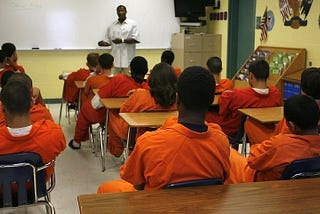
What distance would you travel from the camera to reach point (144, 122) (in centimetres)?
320

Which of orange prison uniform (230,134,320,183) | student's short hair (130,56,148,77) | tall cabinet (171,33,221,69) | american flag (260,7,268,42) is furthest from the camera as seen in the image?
tall cabinet (171,33,221,69)

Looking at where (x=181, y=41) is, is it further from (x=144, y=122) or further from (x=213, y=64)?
(x=144, y=122)

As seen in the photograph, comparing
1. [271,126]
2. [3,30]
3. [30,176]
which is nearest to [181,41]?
[3,30]

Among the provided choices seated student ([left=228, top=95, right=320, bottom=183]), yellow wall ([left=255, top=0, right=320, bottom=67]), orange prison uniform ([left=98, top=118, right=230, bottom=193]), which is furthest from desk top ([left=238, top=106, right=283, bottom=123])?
yellow wall ([left=255, top=0, right=320, bottom=67])

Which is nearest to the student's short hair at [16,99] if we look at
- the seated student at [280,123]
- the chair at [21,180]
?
the chair at [21,180]

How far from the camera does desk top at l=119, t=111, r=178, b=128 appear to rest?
123 inches

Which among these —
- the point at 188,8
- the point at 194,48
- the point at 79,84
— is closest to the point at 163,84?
the point at 79,84

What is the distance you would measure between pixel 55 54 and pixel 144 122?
5150mm

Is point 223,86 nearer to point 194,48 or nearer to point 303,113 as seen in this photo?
point 303,113

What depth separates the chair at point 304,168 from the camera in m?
1.93

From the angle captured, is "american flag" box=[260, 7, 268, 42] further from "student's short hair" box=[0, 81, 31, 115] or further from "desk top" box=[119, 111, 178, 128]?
"student's short hair" box=[0, 81, 31, 115]

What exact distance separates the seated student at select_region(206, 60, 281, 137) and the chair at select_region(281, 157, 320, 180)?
73.3 inches

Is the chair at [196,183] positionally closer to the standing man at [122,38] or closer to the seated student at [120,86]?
the seated student at [120,86]

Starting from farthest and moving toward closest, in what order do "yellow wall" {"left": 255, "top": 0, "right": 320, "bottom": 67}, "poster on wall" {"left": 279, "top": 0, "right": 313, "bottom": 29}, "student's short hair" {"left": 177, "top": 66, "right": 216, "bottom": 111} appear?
1. "poster on wall" {"left": 279, "top": 0, "right": 313, "bottom": 29}
2. "yellow wall" {"left": 255, "top": 0, "right": 320, "bottom": 67}
3. "student's short hair" {"left": 177, "top": 66, "right": 216, "bottom": 111}
